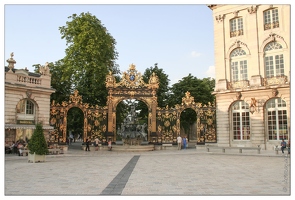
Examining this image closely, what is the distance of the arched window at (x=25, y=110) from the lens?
2331 centimetres

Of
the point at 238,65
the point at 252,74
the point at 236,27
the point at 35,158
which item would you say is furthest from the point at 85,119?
the point at 236,27

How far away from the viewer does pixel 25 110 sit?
23.8 metres

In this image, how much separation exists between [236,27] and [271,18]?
10.2ft

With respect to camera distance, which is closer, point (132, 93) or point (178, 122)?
point (178, 122)

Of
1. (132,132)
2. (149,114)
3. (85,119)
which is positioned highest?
(149,114)

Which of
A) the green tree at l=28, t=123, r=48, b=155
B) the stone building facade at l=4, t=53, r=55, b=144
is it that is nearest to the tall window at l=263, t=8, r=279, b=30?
the stone building facade at l=4, t=53, r=55, b=144

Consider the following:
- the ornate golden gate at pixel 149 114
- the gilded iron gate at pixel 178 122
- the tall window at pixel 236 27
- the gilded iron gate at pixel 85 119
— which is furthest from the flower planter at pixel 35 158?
the tall window at pixel 236 27

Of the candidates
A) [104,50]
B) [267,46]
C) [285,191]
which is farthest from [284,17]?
[285,191]

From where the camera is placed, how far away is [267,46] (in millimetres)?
25609

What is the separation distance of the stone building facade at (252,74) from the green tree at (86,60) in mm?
11647

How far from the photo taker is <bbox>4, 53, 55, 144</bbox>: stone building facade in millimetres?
22609

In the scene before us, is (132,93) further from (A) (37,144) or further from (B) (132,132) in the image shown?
(A) (37,144)

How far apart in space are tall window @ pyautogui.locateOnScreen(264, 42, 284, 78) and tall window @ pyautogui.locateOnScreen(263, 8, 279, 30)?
1.46m

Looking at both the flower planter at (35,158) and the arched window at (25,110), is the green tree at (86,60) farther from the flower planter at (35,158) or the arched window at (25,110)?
the flower planter at (35,158)
